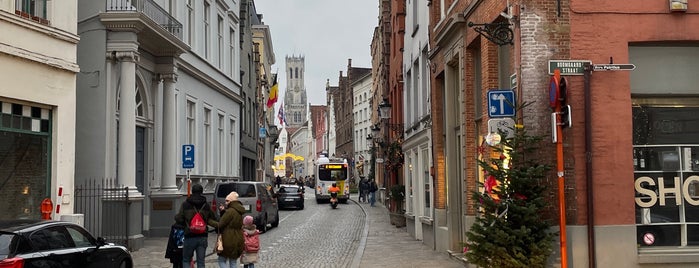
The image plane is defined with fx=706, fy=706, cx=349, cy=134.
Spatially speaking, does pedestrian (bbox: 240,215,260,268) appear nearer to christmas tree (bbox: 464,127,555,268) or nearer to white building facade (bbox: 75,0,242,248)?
christmas tree (bbox: 464,127,555,268)

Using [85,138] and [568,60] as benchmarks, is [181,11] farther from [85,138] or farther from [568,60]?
[568,60]

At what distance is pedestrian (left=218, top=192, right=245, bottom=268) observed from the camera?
11.2 metres

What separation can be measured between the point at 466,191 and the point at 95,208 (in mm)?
9136

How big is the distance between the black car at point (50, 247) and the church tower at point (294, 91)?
169 metres

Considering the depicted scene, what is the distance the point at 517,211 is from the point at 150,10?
14.6 meters

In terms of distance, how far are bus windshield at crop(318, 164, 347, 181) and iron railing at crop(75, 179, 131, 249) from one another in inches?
1310

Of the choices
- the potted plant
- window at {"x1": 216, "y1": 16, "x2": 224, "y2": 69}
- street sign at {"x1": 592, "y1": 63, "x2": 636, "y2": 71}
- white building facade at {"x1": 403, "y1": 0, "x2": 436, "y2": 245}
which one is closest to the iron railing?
white building facade at {"x1": 403, "y1": 0, "x2": 436, "y2": 245}

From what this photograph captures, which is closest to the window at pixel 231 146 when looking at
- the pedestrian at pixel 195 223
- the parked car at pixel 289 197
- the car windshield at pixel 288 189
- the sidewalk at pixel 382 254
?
the parked car at pixel 289 197

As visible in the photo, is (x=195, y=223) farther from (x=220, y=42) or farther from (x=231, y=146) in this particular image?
(x=231, y=146)

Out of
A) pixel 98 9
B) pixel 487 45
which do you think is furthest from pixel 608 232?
pixel 98 9

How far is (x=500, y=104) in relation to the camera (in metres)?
10.2

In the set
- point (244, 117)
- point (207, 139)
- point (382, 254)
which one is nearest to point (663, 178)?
point (382, 254)

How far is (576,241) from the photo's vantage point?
9.66 m

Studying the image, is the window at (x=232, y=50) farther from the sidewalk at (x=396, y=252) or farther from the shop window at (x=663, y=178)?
the shop window at (x=663, y=178)
